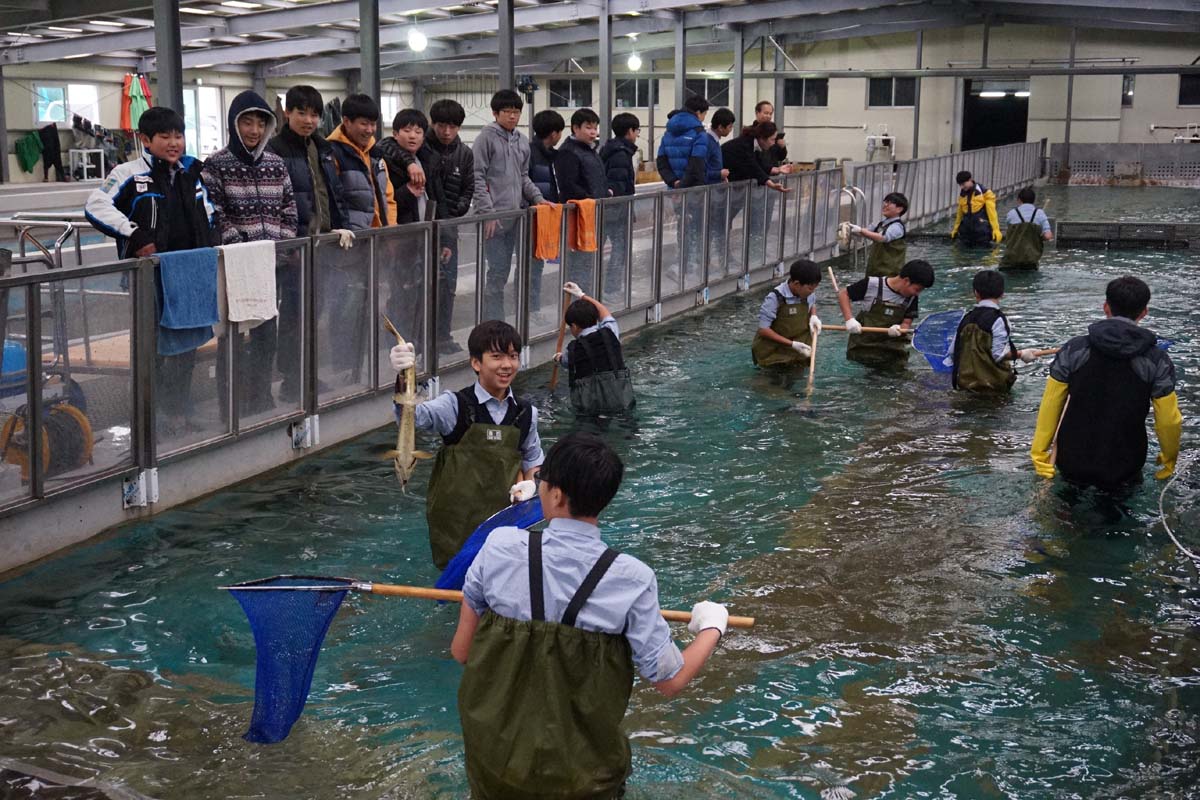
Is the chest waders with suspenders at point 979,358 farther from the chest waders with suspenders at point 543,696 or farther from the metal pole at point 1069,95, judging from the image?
the metal pole at point 1069,95

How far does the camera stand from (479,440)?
5.84m

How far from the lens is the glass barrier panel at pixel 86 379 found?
664cm

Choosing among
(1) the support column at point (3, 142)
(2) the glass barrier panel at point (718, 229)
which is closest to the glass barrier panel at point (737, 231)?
(2) the glass barrier panel at point (718, 229)

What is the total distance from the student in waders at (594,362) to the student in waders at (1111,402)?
3122mm

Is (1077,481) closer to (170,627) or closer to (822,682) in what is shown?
(822,682)

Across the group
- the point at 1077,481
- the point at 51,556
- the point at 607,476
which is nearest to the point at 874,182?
the point at 1077,481

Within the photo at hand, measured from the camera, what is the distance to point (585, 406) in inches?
388

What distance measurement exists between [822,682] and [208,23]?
25.1 meters

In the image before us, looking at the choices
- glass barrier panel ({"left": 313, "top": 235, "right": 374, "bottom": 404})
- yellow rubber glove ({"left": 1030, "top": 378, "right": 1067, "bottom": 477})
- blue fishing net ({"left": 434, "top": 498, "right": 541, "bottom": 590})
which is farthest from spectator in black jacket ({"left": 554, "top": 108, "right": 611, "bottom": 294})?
blue fishing net ({"left": 434, "top": 498, "right": 541, "bottom": 590})

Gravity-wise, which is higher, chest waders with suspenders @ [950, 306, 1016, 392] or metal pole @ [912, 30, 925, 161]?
metal pole @ [912, 30, 925, 161]

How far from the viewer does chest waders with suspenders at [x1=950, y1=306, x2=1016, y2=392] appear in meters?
10.5

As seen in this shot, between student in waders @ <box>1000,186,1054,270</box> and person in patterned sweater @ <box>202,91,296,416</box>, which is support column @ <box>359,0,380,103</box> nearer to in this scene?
person in patterned sweater @ <box>202,91,296,416</box>

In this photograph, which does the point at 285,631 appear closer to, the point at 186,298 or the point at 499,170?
the point at 186,298

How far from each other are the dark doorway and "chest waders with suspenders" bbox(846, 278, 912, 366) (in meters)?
35.1
